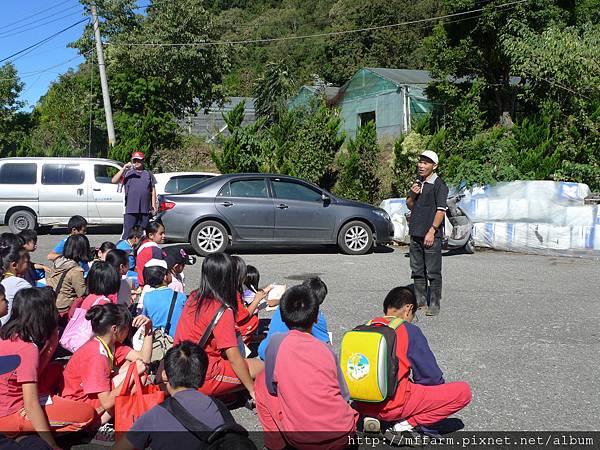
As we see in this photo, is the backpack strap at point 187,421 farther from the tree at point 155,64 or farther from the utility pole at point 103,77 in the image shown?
the tree at point 155,64

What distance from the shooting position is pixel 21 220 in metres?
15.4

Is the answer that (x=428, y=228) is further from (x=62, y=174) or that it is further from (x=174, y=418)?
(x=62, y=174)

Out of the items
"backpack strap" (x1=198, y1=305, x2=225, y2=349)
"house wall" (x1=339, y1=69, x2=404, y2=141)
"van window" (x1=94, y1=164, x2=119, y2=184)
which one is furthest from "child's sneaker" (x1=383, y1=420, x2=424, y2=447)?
"house wall" (x1=339, y1=69, x2=404, y2=141)

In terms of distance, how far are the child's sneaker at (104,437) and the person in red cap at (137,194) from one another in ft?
21.3

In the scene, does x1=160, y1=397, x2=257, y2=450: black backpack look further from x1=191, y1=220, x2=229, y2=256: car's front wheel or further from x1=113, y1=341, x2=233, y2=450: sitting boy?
x1=191, y1=220, x2=229, y2=256: car's front wheel

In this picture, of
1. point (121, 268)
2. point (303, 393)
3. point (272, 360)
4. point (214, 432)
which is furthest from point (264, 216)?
point (214, 432)

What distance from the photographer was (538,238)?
12.7 meters

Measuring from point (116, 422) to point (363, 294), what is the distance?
5.27 m

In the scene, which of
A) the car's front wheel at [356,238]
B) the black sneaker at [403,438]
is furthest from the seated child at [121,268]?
the car's front wheel at [356,238]

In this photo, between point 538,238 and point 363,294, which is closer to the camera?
point 363,294

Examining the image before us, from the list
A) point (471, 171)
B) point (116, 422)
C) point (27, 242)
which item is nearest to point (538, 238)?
point (471, 171)

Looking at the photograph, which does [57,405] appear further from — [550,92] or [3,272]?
[550,92]

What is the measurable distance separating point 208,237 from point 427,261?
223 inches

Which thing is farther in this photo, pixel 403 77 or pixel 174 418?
pixel 403 77
